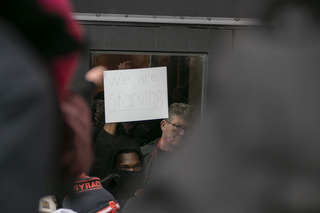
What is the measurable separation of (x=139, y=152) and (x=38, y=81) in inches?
127

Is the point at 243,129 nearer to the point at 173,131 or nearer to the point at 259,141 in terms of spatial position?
the point at 259,141

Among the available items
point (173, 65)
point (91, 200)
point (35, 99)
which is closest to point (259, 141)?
point (35, 99)

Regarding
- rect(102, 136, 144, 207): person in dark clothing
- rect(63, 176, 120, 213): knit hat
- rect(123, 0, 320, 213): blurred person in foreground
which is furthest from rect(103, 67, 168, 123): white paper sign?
rect(123, 0, 320, 213): blurred person in foreground

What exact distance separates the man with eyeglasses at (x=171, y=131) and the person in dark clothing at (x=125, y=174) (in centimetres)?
8

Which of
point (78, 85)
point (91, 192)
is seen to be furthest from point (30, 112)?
point (91, 192)

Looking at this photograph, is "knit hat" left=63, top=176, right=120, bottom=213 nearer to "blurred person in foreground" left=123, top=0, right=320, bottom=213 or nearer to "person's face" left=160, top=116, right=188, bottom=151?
"person's face" left=160, top=116, right=188, bottom=151

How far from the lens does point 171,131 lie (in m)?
4.03

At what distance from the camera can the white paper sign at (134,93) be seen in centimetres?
405

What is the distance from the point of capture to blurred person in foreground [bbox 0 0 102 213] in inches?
33.2

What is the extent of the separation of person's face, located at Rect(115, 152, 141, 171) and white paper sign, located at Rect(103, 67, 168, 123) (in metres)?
0.30

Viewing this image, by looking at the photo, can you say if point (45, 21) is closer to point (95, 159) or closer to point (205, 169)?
point (205, 169)

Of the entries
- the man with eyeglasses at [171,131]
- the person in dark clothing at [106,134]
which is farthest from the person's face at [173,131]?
the person in dark clothing at [106,134]

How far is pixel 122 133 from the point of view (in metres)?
4.19

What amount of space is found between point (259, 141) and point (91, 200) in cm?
174
